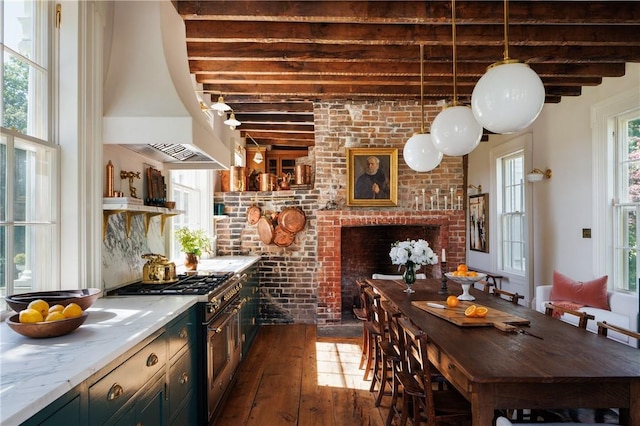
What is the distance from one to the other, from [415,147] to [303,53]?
56.4 inches

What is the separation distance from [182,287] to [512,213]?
531cm

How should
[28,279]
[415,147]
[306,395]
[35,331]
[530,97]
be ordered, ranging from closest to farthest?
[35,331], [530,97], [28,279], [306,395], [415,147]

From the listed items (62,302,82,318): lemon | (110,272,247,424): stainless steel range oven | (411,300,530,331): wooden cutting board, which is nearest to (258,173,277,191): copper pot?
(110,272,247,424): stainless steel range oven

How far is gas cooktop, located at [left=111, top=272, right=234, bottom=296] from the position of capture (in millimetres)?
2859

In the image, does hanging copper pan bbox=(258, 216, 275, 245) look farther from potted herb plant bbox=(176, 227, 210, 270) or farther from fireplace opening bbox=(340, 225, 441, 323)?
potted herb plant bbox=(176, 227, 210, 270)

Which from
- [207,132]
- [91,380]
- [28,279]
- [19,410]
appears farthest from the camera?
[207,132]

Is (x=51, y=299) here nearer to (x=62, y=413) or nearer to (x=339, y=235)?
(x=62, y=413)

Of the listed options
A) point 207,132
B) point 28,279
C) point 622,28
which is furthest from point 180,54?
point 622,28

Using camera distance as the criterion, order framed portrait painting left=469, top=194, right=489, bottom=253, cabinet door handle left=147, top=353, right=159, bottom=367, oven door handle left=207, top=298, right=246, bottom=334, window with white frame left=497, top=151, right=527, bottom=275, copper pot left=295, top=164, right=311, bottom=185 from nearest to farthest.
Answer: cabinet door handle left=147, top=353, right=159, bottom=367, oven door handle left=207, top=298, right=246, bottom=334, copper pot left=295, top=164, right=311, bottom=185, window with white frame left=497, top=151, right=527, bottom=275, framed portrait painting left=469, top=194, right=489, bottom=253

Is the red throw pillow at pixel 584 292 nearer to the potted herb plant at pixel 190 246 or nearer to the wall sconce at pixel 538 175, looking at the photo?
the wall sconce at pixel 538 175

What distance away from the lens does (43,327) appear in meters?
1.68

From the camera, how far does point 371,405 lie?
10.9ft

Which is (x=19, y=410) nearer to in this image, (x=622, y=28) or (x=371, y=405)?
(x=371, y=405)

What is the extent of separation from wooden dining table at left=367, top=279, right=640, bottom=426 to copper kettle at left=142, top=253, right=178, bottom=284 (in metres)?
2.05
